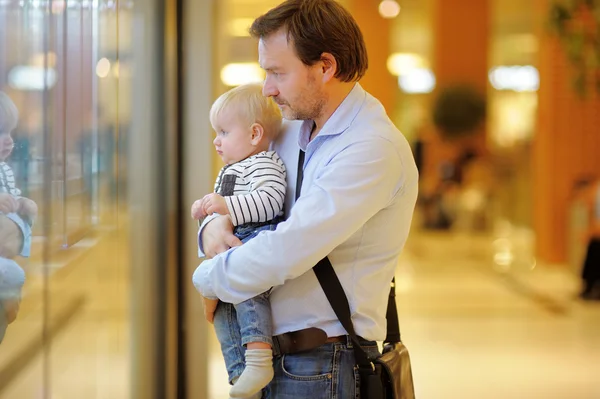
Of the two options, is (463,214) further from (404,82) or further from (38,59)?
(38,59)

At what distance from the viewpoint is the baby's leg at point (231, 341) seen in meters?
1.95

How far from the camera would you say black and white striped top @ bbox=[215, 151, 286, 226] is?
75.3 inches

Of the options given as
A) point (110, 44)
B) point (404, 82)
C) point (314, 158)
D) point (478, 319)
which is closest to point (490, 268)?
point (478, 319)

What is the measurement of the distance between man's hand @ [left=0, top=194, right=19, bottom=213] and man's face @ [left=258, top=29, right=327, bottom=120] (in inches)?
22.0

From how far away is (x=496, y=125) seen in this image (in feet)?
67.6

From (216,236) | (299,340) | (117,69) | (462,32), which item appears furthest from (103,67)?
(462,32)

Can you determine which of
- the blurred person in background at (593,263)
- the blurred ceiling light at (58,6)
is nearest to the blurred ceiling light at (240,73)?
the blurred ceiling light at (58,6)

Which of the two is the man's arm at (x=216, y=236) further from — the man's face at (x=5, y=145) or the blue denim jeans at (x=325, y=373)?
the man's face at (x=5, y=145)

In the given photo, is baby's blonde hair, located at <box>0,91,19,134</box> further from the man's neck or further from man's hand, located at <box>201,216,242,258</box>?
the man's neck

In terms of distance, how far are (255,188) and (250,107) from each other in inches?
8.2

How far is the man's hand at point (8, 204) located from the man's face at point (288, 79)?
56 centimetres

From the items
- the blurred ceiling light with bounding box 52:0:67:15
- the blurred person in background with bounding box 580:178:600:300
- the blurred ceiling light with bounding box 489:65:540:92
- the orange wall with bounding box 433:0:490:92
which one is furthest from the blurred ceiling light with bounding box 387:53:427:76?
the blurred ceiling light with bounding box 52:0:67:15

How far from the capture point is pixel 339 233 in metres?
1.76

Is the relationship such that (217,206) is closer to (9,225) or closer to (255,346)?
(255,346)
